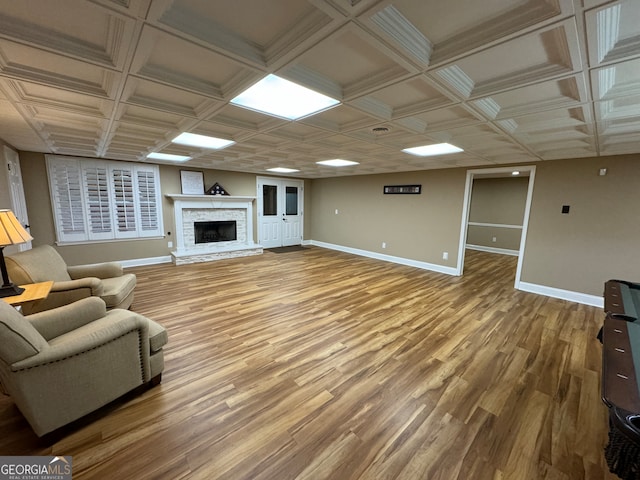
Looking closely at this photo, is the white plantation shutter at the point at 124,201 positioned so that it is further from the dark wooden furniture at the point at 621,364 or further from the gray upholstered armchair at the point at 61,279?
the dark wooden furniture at the point at 621,364

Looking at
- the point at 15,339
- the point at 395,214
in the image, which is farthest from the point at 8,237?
the point at 395,214

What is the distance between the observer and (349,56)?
4.56 ft

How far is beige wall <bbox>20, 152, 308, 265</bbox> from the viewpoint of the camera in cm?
431

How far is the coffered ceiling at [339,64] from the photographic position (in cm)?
106

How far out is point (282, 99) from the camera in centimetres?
200

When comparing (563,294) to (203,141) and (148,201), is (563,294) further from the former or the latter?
(148,201)

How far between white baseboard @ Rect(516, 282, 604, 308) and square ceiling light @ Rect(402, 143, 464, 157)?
9.24 feet

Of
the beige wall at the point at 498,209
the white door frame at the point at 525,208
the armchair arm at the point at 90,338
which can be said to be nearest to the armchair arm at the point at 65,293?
the armchair arm at the point at 90,338

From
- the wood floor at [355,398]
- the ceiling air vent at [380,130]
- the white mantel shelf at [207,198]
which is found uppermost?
the ceiling air vent at [380,130]

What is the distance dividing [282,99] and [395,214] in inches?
186

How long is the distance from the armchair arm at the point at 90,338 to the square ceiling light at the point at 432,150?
3582mm

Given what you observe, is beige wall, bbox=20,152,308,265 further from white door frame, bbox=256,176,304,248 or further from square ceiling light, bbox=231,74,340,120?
square ceiling light, bbox=231,74,340,120

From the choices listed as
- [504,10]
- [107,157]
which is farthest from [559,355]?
[107,157]

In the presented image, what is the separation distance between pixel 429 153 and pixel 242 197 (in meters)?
4.63
